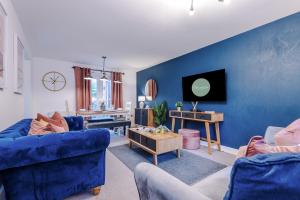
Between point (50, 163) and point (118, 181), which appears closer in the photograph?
point (50, 163)

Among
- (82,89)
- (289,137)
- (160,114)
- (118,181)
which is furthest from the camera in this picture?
(82,89)

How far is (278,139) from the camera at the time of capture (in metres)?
1.58

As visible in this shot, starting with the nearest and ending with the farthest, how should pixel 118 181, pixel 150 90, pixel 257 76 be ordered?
pixel 118 181 → pixel 257 76 → pixel 150 90

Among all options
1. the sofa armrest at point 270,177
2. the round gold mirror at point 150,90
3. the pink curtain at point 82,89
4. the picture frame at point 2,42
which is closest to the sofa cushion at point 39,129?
the picture frame at point 2,42

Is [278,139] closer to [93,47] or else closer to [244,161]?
[244,161]

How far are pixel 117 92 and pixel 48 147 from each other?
4473 millimetres

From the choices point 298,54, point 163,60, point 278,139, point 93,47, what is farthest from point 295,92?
point 93,47

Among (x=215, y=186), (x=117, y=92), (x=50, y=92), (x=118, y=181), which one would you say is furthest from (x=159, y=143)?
(x=50, y=92)

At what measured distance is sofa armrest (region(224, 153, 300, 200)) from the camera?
525 millimetres

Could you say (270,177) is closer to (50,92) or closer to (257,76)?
(257,76)

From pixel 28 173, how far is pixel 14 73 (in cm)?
159

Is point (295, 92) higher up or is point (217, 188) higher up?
point (295, 92)

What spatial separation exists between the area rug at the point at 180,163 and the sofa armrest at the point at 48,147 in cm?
109

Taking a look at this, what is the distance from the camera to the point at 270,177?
1.76 feet
